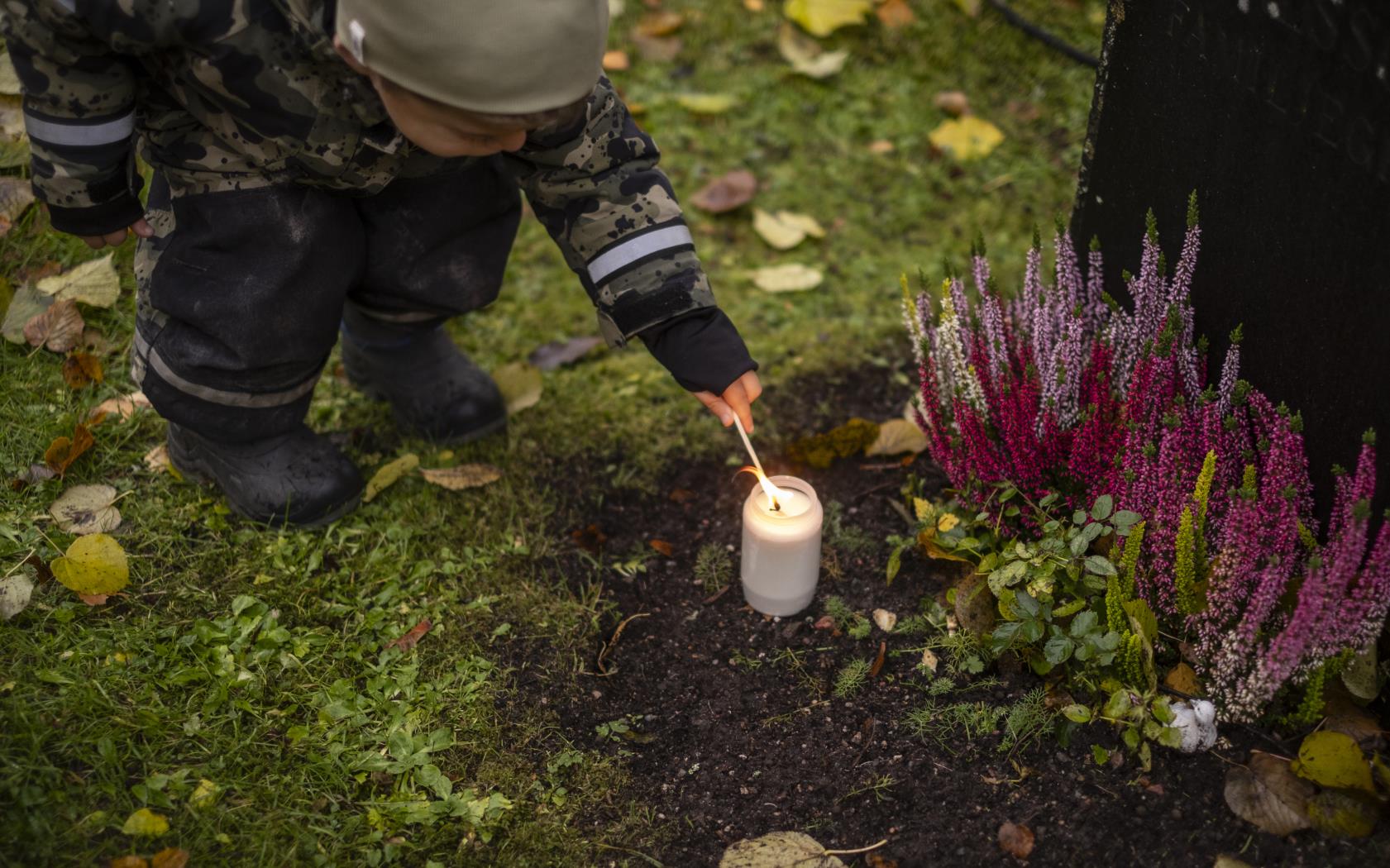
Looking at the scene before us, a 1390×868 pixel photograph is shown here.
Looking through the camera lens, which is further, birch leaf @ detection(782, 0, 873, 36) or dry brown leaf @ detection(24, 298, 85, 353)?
birch leaf @ detection(782, 0, 873, 36)

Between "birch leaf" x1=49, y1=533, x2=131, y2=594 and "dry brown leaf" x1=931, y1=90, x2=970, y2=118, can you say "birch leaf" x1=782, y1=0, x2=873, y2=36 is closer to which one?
"dry brown leaf" x1=931, y1=90, x2=970, y2=118

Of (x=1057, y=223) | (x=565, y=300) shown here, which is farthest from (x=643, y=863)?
(x=565, y=300)

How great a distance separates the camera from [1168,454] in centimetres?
182

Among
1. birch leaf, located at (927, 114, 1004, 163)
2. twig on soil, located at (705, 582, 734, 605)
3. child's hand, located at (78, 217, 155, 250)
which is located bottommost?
twig on soil, located at (705, 582, 734, 605)

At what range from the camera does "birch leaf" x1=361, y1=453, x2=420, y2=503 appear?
2350 mm

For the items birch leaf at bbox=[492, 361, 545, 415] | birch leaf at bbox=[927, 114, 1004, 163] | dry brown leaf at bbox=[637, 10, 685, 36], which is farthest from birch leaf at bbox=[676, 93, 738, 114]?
birch leaf at bbox=[492, 361, 545, 415]

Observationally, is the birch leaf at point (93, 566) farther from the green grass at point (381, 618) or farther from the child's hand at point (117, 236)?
the child's hand at point (117, 236)

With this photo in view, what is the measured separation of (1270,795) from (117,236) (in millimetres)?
2133

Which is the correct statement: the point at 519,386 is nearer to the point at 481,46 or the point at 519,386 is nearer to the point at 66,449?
the point at 66,449

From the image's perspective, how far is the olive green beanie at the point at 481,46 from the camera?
1.47m

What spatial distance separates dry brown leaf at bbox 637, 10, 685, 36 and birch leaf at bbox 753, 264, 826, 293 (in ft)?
4.44

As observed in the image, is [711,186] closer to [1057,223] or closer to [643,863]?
[1057,223]

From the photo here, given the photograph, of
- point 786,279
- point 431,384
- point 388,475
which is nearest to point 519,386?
point 431,384

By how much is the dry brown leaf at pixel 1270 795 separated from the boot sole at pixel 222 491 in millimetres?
1717
